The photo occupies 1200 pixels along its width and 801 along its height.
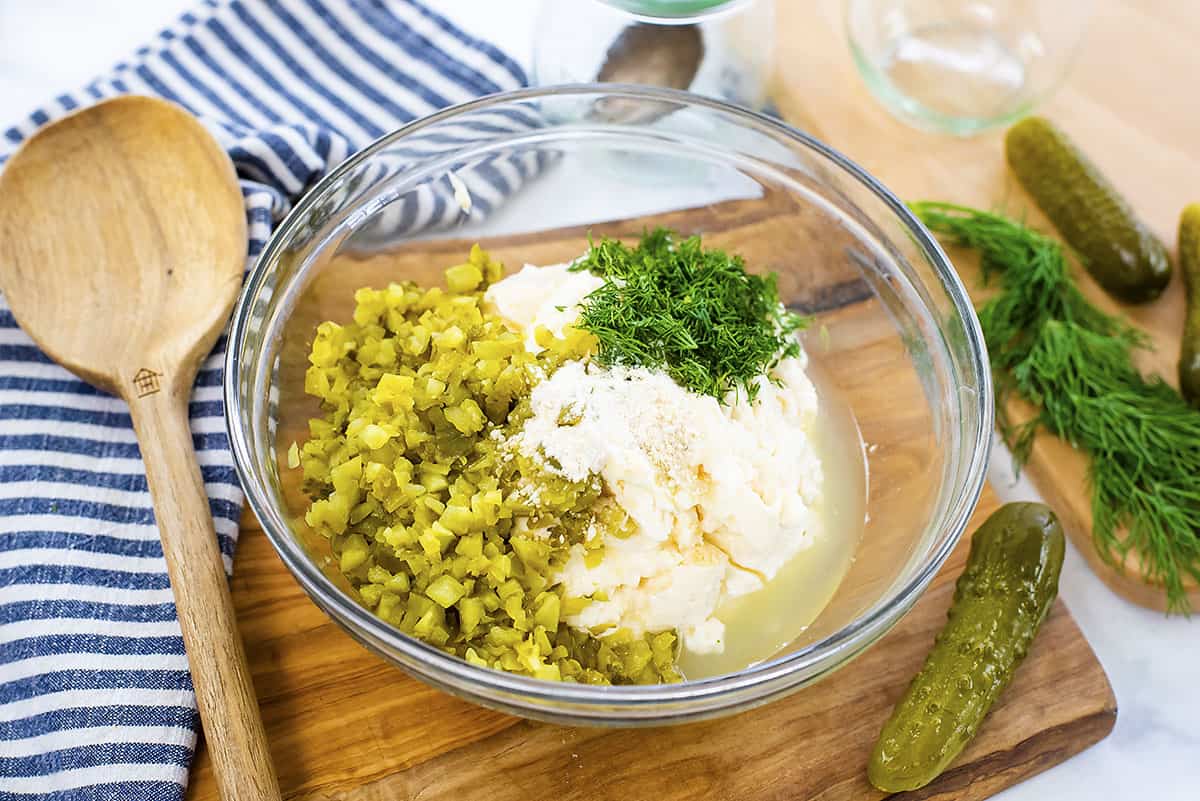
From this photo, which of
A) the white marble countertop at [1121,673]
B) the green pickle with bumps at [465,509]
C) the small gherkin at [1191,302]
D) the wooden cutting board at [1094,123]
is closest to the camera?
the green pickle with bumps at [465,509]

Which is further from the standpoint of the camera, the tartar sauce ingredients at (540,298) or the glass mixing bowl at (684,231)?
the tartar sauce ingredients at (540,298)

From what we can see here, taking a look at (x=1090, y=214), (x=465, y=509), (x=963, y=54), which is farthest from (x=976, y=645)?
(x=963, y=54)

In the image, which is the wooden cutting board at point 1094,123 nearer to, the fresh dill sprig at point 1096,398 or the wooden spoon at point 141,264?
the fresh dill sprig at point 1096,398

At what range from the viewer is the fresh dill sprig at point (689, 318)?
198cm

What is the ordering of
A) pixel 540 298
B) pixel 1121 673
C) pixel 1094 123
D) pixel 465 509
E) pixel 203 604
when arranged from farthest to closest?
pixel 1094 123, pixel 1121 673, pixel 540 298, pixel 203 604, pixel 465 509

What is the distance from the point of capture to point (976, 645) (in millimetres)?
2023

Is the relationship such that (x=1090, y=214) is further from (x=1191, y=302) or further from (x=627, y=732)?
(x=627, y=732)

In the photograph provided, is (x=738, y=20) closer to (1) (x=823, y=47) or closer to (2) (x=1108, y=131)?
(1) (x=823, y=47)

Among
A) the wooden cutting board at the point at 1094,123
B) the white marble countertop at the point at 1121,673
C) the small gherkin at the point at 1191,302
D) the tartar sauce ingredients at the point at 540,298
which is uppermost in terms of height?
the tartar sauce ingredients at the point at 540,298

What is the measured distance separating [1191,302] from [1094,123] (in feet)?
2.31

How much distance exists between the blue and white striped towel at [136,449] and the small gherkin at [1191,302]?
1.77 meters

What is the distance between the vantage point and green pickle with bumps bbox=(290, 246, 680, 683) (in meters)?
1.78

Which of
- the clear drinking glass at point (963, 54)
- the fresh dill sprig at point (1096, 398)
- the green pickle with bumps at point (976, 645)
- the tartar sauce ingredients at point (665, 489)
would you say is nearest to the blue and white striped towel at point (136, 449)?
the tartar sauce ingredients at point (665, 489)

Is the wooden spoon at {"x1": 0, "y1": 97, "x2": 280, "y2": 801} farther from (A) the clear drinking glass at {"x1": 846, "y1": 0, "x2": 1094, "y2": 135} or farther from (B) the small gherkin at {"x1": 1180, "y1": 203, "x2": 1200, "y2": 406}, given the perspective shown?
(B) the small gherkin at {"x1": 1180, "y1": 203, "x2": 1200, "y2": 406}
